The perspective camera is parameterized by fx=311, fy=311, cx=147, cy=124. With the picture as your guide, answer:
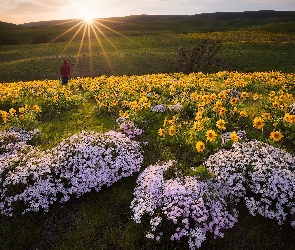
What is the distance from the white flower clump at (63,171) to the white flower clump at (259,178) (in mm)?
2806

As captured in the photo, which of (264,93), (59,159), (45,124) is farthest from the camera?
(264,93)

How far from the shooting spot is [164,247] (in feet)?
24.9

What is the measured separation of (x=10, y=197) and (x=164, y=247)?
Result: 4.82 meters

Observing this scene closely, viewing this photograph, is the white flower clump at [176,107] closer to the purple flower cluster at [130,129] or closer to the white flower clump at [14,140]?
the purple flower cluster at [130,129]

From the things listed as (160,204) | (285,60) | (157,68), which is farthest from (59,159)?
(285,60)

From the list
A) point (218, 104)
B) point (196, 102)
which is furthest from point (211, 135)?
point (196, 102)

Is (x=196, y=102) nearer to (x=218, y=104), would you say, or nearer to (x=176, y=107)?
(x=176, y=107)

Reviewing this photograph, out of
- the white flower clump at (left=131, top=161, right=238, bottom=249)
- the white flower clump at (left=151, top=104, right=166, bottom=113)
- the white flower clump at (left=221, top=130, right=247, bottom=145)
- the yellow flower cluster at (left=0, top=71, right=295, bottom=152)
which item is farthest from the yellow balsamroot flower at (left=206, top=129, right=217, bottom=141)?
the white flower clump at (left=151, top=104, right=166, bottom=113)

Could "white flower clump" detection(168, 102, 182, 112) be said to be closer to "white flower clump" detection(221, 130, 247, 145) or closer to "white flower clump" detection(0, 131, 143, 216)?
"white flower clump" detection(221, 130, 247, 145)

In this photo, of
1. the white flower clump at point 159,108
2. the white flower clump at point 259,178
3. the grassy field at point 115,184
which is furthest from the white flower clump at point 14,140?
the white flower clump at point 259,178

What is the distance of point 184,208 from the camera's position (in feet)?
25.1

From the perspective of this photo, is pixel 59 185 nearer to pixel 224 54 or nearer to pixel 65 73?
pixel 65 73

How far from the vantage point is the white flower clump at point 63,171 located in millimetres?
9227

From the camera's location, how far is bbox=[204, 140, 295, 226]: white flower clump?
318 inches
